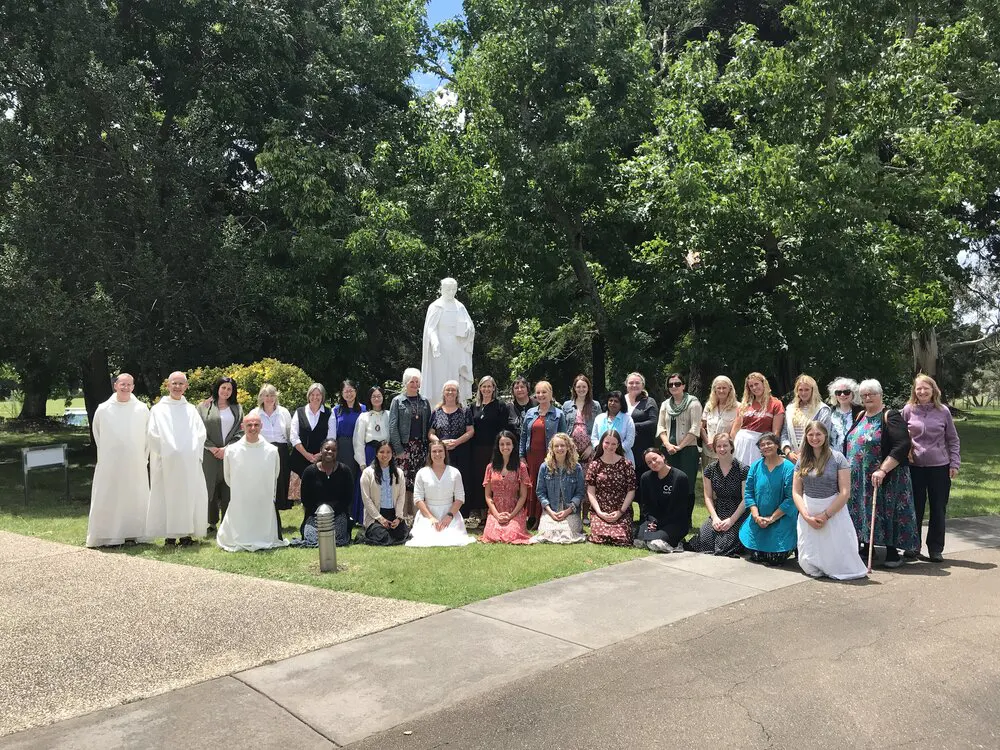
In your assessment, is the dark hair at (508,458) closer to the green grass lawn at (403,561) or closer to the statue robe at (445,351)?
the green grass lawn at (403,561)

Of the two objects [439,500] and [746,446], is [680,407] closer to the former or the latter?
[746,446]

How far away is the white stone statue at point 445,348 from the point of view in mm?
11047

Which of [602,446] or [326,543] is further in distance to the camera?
[602,446]

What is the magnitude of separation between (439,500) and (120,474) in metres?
3.44

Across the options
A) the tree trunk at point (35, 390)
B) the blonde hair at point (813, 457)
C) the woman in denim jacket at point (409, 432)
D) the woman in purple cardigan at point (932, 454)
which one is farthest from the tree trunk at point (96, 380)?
the woman in purple cardigan at point (932, 454)

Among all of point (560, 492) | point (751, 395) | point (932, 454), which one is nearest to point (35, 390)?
point (560, 492)

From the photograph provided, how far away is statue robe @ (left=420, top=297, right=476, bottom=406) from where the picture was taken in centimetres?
1105

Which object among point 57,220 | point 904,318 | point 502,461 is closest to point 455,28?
point 57,220

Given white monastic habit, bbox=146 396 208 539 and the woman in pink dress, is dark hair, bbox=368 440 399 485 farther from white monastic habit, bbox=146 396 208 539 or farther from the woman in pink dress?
white monastic habit, bbox=146 396 208 539

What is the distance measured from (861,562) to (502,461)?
151 inches

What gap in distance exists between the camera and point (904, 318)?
14453 mm

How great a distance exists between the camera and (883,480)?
25.6 ft

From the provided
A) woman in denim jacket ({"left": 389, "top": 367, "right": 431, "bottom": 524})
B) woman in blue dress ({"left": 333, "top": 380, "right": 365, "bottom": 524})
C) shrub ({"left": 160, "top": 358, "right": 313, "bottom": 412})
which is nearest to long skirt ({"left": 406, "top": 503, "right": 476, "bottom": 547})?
woman in denim jacket ({"left": 389, "top": 367, "right": 431, "bottom": 524})

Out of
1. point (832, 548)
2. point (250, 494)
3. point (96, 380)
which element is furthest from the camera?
point (96, 380)
